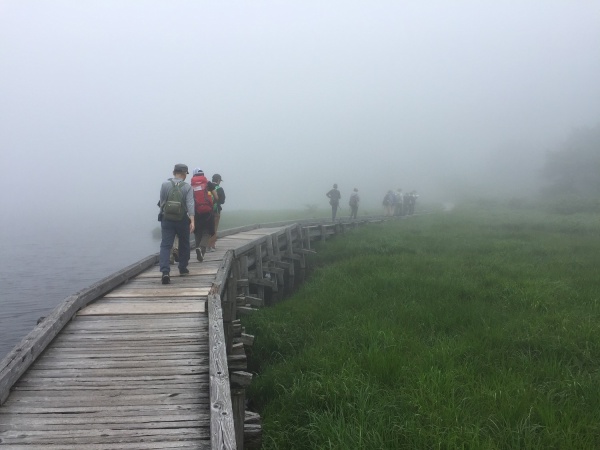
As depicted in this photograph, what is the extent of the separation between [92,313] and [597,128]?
69.5m

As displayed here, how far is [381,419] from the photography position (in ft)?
16.3

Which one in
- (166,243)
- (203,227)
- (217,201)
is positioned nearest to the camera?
(166,243)

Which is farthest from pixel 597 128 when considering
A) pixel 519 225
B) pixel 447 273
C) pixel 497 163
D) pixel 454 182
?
pixel 447 273

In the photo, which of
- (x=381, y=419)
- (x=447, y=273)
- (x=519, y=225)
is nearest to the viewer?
(x=381, y=419)

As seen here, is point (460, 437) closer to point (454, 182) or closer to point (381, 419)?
point (381, 419)

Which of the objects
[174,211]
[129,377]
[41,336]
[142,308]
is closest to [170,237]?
[174,211]

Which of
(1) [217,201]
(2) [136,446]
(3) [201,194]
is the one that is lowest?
(2) [136,446]

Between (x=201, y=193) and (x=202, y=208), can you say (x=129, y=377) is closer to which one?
(x=201, y=193)

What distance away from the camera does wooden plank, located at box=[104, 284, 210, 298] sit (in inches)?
285

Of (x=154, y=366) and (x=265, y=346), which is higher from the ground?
(x=154, y=366)

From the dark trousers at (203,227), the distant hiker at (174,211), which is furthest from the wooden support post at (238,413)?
the dark trousers at (203,227)

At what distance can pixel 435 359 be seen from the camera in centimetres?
629

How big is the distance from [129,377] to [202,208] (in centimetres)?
600

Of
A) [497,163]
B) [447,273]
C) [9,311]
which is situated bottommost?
[9,311]
